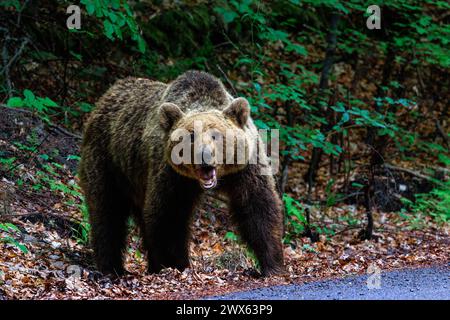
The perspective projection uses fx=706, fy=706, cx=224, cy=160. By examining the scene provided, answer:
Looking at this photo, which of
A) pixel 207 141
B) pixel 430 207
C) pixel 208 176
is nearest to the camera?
pixel 207 141

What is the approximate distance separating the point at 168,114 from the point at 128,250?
308 centimetres

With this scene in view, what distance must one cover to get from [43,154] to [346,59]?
26.5ft

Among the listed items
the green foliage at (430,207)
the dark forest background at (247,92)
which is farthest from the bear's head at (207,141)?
the green foliage at (430,207)

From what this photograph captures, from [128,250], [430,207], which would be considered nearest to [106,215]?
[128,250]

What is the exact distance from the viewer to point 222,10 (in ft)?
37.5

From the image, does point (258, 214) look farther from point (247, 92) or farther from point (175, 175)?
point (247, 92)

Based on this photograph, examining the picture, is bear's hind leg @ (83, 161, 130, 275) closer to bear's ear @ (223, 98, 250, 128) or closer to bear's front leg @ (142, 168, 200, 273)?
bear's front leg @ (142, 168, 200, 273)

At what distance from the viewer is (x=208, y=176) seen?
22.0 feet

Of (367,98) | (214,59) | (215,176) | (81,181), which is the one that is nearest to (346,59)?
(367,98)

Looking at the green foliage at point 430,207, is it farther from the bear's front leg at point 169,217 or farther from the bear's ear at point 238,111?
the bear's ear at point 238,111

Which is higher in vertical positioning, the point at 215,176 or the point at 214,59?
the point at 214,59

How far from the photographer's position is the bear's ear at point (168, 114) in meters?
7.09
